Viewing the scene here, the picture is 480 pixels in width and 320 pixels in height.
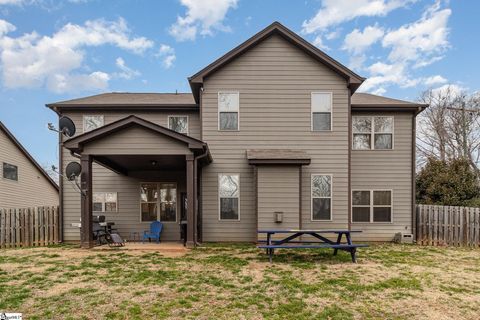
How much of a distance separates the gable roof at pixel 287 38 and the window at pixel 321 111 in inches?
36.1

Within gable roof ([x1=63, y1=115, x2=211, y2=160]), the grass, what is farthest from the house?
the grass

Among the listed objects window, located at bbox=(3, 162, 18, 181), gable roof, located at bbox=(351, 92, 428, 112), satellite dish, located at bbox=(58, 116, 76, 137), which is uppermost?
gable roof, located at bbox=(351, 92, 428, 112)

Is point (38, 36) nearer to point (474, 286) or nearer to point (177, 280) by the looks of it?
point (177, 280)

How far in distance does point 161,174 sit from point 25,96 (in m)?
19.7

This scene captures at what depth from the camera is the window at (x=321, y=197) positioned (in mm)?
10593

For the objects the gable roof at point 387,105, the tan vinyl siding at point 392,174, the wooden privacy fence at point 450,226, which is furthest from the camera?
the tan vinyl siding at point 392,174

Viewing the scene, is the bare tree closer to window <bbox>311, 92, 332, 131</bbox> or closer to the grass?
window <bbox>311, 92, 332, 131</bbox>

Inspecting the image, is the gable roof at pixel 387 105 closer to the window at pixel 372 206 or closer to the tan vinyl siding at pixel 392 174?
the tan vinyl siding at pixel 392 174

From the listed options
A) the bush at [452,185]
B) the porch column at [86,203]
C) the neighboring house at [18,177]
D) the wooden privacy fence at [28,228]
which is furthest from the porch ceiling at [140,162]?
the bush at [452,185]

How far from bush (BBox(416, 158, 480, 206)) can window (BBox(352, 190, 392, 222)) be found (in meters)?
3.42

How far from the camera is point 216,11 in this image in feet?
51.9

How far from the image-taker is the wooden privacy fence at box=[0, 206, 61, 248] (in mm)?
10164

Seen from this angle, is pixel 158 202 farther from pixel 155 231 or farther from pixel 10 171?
pixel 10 171

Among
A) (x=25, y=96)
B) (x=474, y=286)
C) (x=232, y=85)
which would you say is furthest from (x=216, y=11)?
(x=25, y=96)
